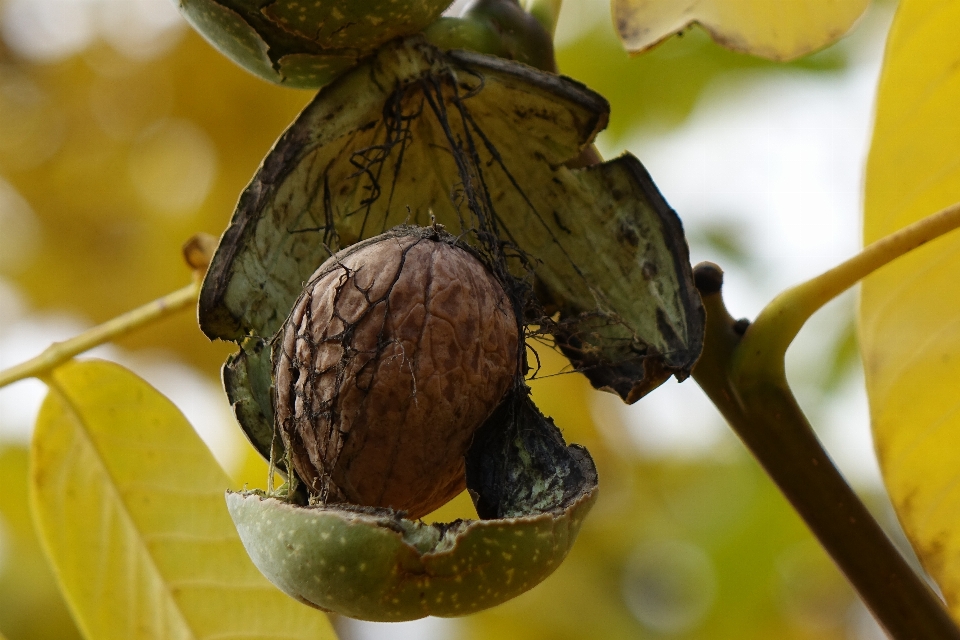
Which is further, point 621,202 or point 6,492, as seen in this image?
point 6,492

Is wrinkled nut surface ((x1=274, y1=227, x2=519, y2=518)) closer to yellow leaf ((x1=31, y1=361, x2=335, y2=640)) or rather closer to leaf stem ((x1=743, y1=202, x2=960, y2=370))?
leaf stem ((x1=743, y1=202, x2=960, y2=370))

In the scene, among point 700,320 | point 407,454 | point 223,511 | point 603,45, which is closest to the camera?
point 407,454

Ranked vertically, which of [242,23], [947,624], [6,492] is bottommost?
[6,492]

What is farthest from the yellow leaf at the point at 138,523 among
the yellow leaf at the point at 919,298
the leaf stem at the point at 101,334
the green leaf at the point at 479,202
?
the yellow leaf at the point at 919,298

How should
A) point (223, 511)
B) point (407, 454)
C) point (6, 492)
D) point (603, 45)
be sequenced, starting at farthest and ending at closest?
1. point (6, 492)
2. point (603, 45)
3. point (223, 511)
4. point (407, 454)

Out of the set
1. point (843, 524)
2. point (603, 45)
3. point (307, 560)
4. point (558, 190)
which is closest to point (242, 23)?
point (558, 190)

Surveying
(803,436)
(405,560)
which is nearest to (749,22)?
(803,436)

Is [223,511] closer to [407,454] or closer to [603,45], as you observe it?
[407,454]
